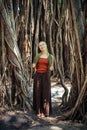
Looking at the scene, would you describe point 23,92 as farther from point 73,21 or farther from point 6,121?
point 73,21

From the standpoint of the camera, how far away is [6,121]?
6113 mm

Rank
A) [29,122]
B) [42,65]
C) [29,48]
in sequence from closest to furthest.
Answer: [29,122]
[42,65]
[29,48]

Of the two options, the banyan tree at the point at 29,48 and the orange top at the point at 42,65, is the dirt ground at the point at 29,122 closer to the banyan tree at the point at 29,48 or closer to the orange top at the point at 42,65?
the banyan tree at the point at 29,48

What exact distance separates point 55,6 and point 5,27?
1.72 m

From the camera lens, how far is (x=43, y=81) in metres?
6.79

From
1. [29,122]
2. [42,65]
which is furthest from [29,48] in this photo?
[29,122]

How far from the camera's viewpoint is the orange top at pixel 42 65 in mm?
6750

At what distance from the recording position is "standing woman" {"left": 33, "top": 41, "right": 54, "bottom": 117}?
22.2ft

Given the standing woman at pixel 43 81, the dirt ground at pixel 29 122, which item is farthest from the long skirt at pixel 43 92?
the dirt ground at pixel 29 122

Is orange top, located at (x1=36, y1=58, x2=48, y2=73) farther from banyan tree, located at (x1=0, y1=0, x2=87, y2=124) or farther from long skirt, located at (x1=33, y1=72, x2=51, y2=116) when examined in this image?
banyan tree, located at (x1=0, y1=0, x2=87, y2=124)

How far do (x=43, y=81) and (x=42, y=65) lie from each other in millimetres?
276

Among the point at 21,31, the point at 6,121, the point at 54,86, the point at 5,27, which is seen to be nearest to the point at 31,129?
the point at 6,121

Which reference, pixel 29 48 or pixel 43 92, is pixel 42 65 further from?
pixel 29 48

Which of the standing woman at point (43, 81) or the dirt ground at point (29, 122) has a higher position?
the standing woman at point (43, 81)
